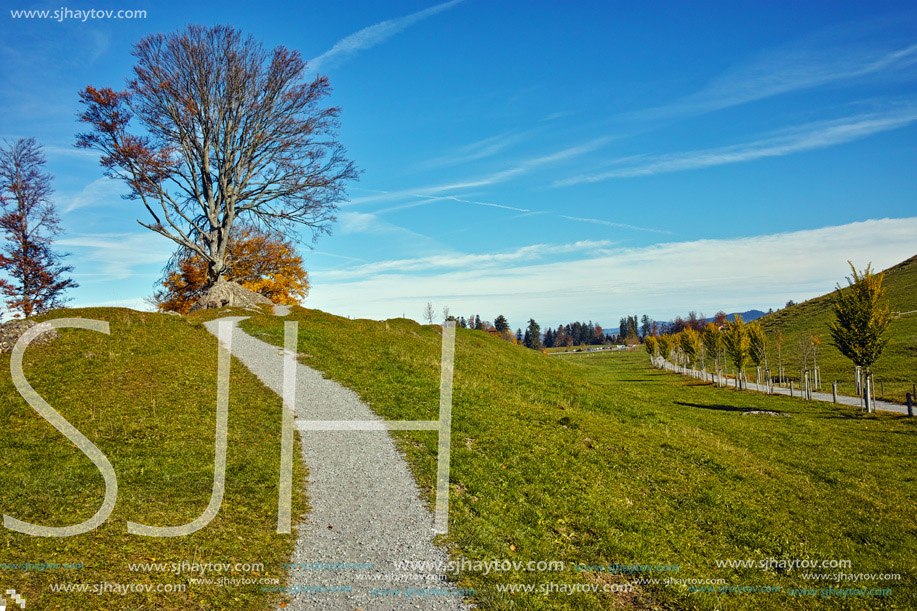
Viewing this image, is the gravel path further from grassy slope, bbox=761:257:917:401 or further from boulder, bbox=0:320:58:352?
grassy slope, bbox=761:257:917:401

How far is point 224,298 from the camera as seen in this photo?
38.6 m

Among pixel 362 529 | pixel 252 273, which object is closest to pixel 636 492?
pixel 362 529

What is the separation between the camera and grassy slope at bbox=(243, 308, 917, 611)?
8.71m

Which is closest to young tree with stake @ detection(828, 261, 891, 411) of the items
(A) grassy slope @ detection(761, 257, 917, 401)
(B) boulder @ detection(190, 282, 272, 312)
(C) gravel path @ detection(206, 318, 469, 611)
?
(A) grassy slope @ detection(761, 257, 917, 401)

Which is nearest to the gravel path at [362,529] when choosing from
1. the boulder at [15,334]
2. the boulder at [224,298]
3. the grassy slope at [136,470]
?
the grassy slope at [136,470]

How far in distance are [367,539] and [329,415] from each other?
24.5 ft

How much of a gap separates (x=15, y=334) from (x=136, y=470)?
12377 millimetres

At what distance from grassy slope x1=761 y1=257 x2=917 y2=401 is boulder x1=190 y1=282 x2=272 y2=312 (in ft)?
154

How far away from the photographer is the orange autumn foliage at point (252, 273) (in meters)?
47.9

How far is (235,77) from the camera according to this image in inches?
1425

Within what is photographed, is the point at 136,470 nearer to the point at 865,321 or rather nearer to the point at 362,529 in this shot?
the point at 362,529

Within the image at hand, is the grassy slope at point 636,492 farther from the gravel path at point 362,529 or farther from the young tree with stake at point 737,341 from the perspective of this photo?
the young tree with stake at point 737,341

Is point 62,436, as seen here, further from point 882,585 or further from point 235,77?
point 235,77

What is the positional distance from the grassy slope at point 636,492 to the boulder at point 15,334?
33.8ft
